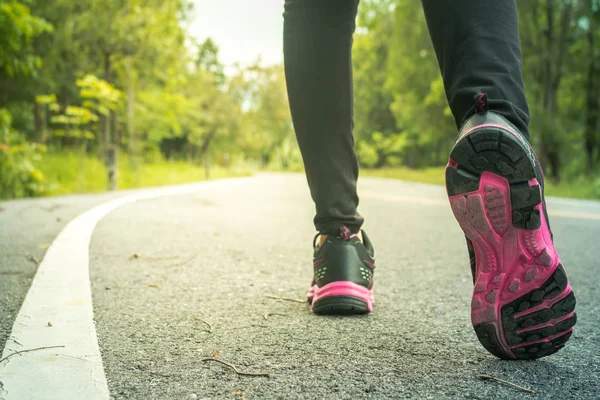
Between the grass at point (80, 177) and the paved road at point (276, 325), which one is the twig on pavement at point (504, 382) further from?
the grass at point (80, 177)

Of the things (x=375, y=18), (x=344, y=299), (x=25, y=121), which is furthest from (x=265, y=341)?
(x=375, y=18)

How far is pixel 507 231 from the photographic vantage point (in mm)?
1159

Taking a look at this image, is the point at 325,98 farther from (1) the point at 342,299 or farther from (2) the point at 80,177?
(2) the point at 80,177

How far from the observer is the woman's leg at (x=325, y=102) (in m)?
1.69

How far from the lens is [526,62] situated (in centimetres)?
1509

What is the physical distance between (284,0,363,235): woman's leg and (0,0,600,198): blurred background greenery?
211 inches

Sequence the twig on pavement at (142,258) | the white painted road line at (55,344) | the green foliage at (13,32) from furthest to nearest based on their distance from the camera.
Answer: the green foliage at (13,32), the twig on pavement at (142,258), the white painted road line at (55,344)

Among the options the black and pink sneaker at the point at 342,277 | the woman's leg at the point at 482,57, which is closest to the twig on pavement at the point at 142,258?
the black and pink sneaker at the point at 342,277

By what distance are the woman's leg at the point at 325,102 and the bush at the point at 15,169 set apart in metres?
5.96

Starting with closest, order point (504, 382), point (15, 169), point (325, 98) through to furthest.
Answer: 1. point (504, 382)
2. point (325, 98)
3. point (15, 169)

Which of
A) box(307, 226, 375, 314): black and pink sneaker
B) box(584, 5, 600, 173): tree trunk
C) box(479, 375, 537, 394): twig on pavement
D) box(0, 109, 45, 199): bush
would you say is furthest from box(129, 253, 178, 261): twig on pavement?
box(584, 5, 600, 173): tree trunk

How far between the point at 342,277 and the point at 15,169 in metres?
6.33

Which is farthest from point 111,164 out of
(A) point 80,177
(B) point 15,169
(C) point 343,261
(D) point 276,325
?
(D) point 276,325

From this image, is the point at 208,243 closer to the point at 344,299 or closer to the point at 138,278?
the point at 138,278
